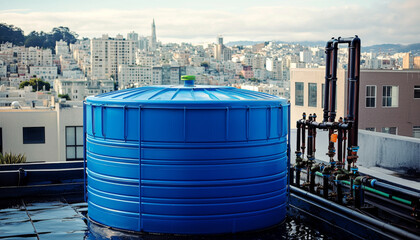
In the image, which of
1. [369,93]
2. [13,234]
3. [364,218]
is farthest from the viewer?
[369,93]

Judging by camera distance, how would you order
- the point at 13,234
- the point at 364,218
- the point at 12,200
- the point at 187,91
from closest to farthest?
the point at 364,218 < the point at 13,234 < the point at 187,91 < the point at 12,200

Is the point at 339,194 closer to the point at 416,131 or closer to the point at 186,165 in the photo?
the point at 186,165

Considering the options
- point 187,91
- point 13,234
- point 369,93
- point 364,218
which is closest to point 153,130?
point 187,91

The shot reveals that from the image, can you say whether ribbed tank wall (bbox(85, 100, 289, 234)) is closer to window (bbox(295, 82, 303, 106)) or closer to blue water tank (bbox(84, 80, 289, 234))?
blue water tank (bbox(84, 80, 289, 234))

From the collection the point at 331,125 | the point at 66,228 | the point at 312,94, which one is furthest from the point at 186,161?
the point at 312,94

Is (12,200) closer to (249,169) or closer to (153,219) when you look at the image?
(153,219)

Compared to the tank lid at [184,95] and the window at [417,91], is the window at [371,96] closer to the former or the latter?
the window at [417,91]

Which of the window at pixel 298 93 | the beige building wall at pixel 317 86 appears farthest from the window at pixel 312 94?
the window at pixel 298 93
